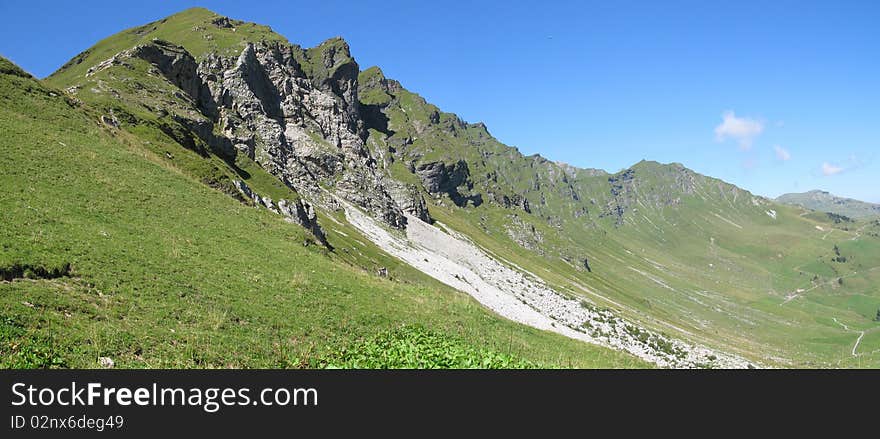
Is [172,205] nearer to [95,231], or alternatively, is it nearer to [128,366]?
[95,231]

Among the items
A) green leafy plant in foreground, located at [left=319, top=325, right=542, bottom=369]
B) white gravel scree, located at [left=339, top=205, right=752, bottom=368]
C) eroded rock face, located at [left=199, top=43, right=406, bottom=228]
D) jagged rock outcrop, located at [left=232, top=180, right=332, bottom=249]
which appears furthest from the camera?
eroded rock face, located at [left=199, top=43, right=406, bottom=228]

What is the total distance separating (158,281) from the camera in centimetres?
2133

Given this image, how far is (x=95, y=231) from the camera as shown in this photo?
2405cm

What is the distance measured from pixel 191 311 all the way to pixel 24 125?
2899 centimetres

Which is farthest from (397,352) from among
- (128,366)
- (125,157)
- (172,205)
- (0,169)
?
→ (125,157)

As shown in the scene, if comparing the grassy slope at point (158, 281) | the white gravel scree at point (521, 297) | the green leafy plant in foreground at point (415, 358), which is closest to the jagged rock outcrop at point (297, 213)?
the grassy slope at point (158, 281)

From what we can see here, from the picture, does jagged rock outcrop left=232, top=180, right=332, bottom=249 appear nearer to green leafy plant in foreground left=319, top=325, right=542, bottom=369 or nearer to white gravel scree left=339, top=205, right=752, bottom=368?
white gravel scree left=339, top=205, right=752, bottom=368

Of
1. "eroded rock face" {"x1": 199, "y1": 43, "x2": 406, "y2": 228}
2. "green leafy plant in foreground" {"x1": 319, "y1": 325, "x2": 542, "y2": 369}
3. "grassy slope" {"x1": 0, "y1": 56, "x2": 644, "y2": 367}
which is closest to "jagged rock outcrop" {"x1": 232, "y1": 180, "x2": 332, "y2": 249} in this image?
"grassy slope" {"x1": 0, "y1": 56, "x2": 644, "y2": 367}

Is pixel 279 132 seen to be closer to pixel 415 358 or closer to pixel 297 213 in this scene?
pixel 297 213

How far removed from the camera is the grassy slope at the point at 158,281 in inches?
621

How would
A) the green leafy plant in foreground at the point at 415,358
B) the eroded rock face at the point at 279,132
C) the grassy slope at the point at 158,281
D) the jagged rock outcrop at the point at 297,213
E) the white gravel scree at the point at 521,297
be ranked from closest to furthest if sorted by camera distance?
the green leafy plant in foreground at the point at 415,358
the grassy slope at the point at 158,281
the jagged rock outcrop at the point at 297,213
the white gravel scree at the point at 521,297
the eroded rock face at the point at 279,132

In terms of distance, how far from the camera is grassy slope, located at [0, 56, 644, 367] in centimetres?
1578

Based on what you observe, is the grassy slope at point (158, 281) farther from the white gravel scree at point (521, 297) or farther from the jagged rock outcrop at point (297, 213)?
the white gravel scree at point (521, 297)
